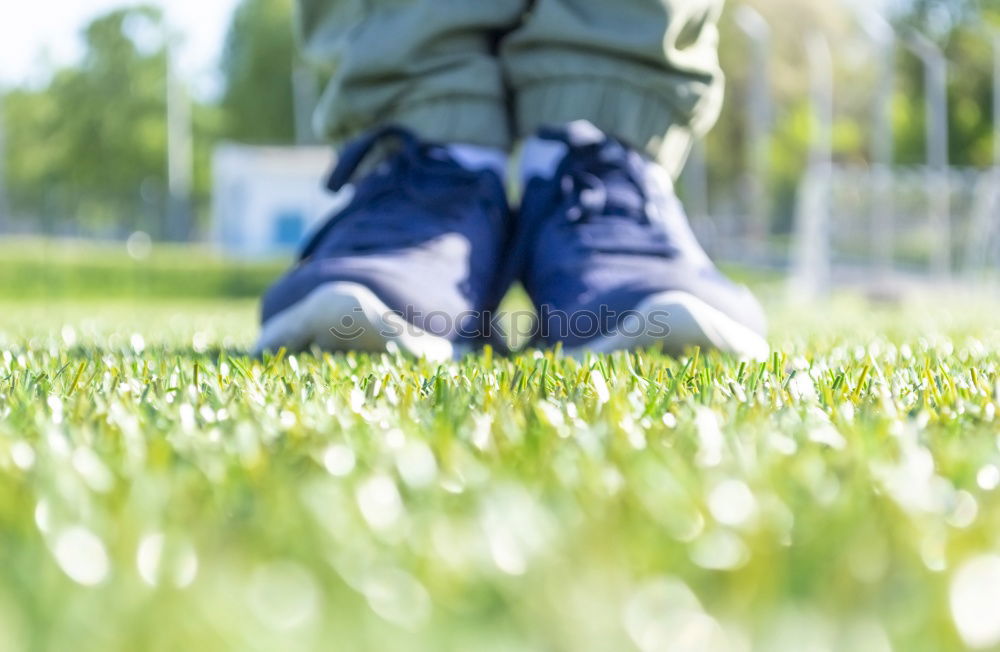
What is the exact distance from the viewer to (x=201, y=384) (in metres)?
1.01

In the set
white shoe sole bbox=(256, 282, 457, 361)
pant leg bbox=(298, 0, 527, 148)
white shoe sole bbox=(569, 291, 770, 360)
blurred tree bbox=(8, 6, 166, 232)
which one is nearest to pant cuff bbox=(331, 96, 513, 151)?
pant leg bbox=(298, 0, 527, 148)

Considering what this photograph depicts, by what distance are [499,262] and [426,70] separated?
37 cm

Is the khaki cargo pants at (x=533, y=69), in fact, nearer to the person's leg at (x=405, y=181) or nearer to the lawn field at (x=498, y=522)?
the person's leg at (x=405, y=181)

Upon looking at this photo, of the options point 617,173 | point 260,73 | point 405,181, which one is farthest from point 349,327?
point 260,73

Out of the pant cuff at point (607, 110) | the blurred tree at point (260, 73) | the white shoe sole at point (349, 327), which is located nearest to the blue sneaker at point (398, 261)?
the white shoe sole at point (349, 327)

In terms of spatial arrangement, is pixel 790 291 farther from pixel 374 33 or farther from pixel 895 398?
pixel 895 398

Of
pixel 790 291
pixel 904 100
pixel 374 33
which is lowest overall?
pixel 790 291

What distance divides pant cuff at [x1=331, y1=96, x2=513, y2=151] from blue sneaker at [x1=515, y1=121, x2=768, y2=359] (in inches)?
3.4

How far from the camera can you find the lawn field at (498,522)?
372 millimetres

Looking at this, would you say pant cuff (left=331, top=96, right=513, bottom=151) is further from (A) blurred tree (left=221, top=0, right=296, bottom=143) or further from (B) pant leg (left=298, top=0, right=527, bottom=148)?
(A) blurred tree (left=221, top=0, right=296, bottom=143)

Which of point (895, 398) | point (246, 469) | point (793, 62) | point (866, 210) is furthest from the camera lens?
point (793, 62)

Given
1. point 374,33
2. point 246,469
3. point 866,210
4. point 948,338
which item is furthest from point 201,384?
point 866,210

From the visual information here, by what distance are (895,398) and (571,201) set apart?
2.77ft

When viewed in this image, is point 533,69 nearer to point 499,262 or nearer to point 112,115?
point 499,262
